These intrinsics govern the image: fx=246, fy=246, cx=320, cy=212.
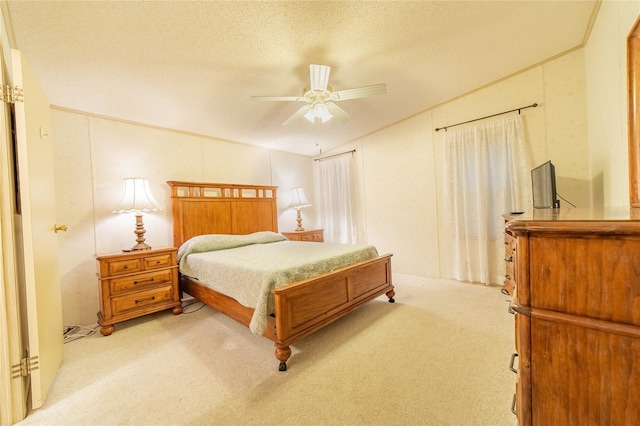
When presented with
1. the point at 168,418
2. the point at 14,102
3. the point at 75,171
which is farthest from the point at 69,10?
the point at 168,418

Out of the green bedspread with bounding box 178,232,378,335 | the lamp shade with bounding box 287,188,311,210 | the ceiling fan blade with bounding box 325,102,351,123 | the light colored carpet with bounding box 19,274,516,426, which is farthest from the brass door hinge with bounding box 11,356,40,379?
the lamp shade with bounding box 287,188,311,210

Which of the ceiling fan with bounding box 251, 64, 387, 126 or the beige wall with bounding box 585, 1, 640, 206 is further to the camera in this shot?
the ceiling fan with bounding box 251, 64, 387, 126

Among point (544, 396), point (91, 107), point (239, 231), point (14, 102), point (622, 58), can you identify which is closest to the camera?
point (544, 396)

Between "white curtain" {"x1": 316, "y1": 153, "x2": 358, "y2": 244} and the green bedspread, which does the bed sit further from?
"white curtain" {"x1": 316, "y1": 153, "x2": 358, "y2": 244}

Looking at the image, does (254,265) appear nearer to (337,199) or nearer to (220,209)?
(220,209)

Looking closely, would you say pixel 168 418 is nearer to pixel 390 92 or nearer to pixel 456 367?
pixel 456 367

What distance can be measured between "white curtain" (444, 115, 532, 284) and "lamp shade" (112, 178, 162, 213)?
3785 mm

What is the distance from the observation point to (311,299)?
6.55ft

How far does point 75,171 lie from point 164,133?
3.35ft

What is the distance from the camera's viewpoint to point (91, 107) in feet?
8.48

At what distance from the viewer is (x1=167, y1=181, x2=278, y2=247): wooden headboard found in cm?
321

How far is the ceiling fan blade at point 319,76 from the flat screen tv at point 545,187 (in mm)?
1989

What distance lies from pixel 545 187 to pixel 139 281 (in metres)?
3.94

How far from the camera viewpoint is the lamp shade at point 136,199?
262cm
